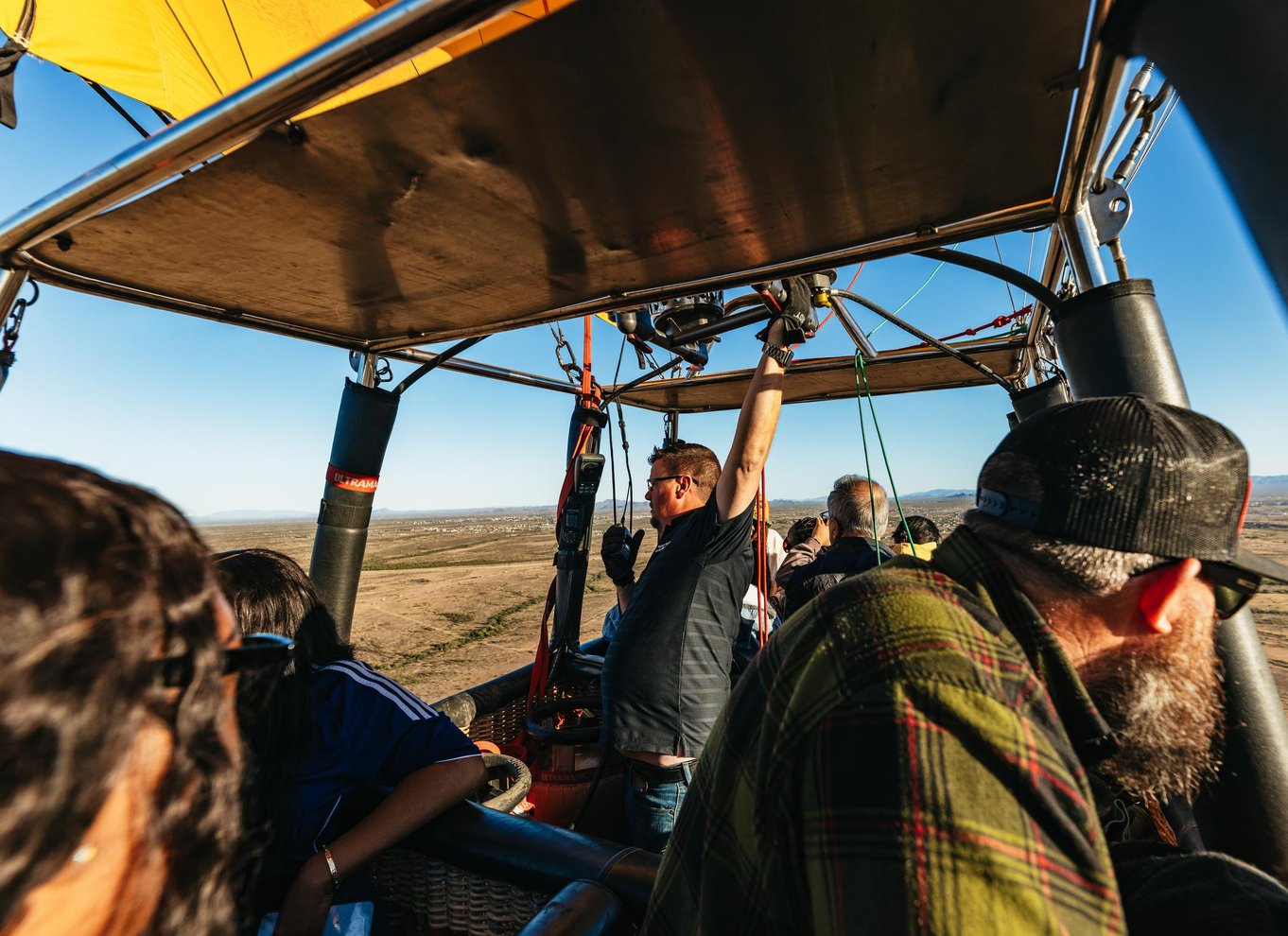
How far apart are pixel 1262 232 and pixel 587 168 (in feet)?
3.83

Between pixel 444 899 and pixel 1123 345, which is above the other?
pixel 1123 345

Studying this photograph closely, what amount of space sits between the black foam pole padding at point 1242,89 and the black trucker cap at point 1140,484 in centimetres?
49

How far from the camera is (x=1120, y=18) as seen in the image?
26.8 inches

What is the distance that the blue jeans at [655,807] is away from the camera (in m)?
2.25

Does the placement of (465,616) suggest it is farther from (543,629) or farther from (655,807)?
(655,807)

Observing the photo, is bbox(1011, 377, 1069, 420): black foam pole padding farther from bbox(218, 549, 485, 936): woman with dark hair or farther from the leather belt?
bbox(218, 549, 485, 936): woman with dark hair

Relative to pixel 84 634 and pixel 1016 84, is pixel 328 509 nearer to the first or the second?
pixel 84 634

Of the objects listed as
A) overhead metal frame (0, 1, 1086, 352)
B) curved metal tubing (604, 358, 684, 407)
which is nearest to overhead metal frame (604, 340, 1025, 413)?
curved metal tubing (604, 358, 684, 407)

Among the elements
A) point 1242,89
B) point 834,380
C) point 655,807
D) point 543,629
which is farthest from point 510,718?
point 1242,89

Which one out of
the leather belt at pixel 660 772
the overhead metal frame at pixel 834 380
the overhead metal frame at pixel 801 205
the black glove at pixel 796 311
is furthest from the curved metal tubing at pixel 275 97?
the overhead metal frame at pixel 834 380

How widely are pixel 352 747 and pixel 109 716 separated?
122cm

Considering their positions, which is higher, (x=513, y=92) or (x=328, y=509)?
(x=513, y=92)

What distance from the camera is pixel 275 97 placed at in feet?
3.07

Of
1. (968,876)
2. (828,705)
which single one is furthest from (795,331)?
(968,876)
